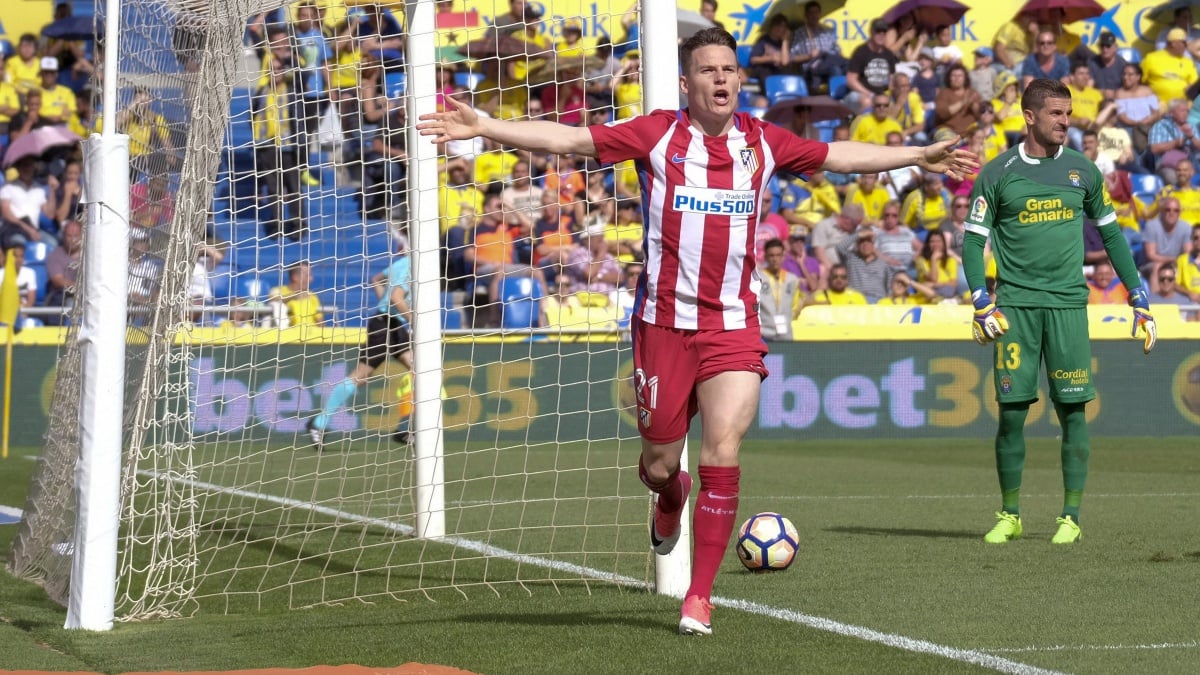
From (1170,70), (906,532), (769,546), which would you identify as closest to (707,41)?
(769,546)

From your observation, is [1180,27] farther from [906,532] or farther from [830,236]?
[906,532]

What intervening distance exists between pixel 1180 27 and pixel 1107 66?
193 cm

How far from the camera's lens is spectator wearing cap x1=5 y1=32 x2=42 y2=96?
773 inches

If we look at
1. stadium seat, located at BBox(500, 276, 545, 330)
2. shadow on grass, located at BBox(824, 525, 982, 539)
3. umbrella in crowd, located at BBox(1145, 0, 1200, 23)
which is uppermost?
umbrella in crowd, located at BBox(1145, 0, 1200, 23)

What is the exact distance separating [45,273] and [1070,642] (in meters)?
14.7

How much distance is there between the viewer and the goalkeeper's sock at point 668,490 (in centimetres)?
587

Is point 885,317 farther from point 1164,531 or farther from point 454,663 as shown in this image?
point 454,663

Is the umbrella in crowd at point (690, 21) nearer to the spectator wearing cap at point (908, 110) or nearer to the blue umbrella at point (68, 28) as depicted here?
the spectator wearing cap at point (908, 110)

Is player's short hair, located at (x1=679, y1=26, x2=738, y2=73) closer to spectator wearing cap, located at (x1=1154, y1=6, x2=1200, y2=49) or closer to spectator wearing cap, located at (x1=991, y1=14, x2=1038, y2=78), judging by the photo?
spectator wearing cap, located at (x1=991, y1=14, x2=1038, y2=78)

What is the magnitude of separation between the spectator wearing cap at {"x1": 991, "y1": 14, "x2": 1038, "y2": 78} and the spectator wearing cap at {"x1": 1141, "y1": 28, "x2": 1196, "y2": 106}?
1.62 m

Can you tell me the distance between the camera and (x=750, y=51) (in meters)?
22.1

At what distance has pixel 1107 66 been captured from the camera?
→ 22406 millimetres

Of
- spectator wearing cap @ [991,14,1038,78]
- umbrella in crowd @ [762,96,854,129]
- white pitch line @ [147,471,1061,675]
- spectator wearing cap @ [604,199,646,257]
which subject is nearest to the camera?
white pitch line @ [147,471,1061,675]

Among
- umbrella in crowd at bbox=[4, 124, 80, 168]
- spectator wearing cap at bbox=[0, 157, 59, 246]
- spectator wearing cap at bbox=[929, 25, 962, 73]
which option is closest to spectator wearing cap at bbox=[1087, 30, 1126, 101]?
spectator wearing cap at bbox=[929, 25, 962, 73]
